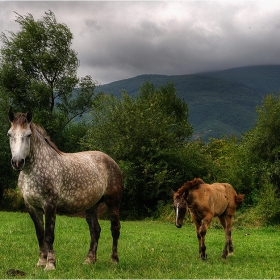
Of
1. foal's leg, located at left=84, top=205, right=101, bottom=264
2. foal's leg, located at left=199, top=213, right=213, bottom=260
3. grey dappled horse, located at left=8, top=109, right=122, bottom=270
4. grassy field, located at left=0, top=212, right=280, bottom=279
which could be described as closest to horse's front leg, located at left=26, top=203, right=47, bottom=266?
grey dappled horse, located at left=8, top=109, right=122, bottom=270

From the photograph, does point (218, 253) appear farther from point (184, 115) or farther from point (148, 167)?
point (184, 115)

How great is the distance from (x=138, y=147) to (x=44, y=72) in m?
17.0

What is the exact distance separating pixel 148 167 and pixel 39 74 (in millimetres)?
19694

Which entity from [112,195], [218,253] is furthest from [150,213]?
[112,195]

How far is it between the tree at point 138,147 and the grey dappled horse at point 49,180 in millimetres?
19790

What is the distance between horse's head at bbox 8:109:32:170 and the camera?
25.6 feet

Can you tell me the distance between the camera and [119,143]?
31344mm

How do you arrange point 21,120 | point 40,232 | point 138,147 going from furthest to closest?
point 138,147 → point 40,232 → point 21,120

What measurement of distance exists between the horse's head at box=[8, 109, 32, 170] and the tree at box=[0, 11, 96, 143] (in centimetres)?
3247

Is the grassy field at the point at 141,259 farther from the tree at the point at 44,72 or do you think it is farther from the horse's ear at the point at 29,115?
the tree at the point at 44,72

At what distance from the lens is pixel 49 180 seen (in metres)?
8.50

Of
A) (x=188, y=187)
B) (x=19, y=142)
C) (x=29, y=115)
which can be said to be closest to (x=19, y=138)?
(x=19, y=142)

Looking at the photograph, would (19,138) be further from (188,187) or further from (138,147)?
(138,147)

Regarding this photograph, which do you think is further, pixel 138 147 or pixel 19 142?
pixel 138 147
